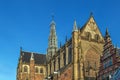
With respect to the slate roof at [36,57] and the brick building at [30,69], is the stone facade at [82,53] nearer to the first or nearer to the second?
the brick building at [30,69]

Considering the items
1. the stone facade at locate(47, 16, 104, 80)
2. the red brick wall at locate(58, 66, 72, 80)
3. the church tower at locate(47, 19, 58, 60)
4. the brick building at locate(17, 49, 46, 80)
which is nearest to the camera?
the stone facade at locate(47, 16, 104, 80)

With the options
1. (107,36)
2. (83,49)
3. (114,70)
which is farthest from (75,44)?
(114,70)

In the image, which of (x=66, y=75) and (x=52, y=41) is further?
(x=52, y=41)

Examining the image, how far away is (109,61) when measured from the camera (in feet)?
186

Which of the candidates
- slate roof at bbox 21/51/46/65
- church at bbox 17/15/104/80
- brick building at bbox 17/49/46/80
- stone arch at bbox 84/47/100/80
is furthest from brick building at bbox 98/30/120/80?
slate roof at bbox 21/51/46/65

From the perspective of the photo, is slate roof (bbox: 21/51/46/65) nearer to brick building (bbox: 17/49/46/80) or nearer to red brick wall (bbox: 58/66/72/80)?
brick building (bbox: 17/49/46/80)

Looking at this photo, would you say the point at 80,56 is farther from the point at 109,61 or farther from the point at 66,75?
the point at 109,61

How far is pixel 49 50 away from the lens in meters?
112

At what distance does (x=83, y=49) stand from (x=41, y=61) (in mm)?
38655

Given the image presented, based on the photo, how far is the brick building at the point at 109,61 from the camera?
54531mm

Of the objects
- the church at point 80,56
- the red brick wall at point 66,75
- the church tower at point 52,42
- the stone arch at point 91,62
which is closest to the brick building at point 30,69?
the church tower at point 52,42

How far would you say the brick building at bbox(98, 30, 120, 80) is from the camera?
54531 mm

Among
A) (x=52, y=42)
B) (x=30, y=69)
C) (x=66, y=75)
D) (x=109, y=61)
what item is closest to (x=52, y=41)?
(x=52, y=42)

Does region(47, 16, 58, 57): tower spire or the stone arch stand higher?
region(47, 16, 58, 57): tower spire
